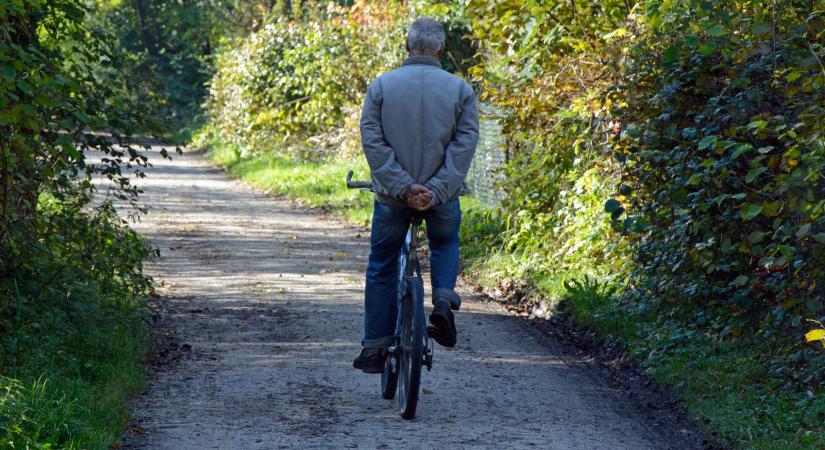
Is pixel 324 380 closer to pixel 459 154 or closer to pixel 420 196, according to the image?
pixel 420 196

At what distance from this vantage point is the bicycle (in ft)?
19.4

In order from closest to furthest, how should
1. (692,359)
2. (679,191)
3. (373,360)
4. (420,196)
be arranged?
(420,196) < (373,360) < (692,359) < (679,191)

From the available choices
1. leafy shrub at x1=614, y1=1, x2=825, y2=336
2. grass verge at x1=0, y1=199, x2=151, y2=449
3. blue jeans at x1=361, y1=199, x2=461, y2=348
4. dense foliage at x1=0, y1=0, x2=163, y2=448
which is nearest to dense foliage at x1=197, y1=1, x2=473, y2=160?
leafy shrub at x1=614, y1=1, x2=825, y2=336

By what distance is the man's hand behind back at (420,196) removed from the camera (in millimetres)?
5906

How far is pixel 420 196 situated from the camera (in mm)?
5906

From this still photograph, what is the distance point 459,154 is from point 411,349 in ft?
3.58

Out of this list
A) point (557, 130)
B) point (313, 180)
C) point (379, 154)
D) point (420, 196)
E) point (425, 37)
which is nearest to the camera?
point (420, 196)

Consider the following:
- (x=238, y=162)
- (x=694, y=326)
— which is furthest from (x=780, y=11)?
(x=238, y=162)

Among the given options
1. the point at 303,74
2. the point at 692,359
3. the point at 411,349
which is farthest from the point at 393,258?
the point at 303,74

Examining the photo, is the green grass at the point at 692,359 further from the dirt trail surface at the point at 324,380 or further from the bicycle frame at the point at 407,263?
the bicycle frame at the point at 407,263

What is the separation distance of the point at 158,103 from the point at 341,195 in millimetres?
9528

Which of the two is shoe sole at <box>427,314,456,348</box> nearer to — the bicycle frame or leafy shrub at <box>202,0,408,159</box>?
the bicycle frame

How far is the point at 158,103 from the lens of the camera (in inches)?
378

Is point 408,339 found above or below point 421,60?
below
